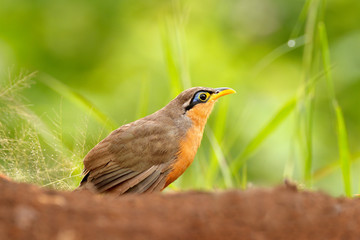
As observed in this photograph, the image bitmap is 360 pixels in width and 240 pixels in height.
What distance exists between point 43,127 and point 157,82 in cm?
415

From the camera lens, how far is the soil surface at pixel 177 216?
7.96ft

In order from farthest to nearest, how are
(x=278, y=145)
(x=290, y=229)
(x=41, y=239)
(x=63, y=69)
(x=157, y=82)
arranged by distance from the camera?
1. (x=63, y=69)
2. (x=157, y=82)
3. (x=278, y=145)
4. (x=290, y=229)
5. (x=41, y=239)

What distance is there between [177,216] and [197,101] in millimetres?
2317

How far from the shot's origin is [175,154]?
4.42 metres

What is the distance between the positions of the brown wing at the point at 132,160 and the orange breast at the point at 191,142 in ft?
0.19

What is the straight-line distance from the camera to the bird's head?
15.8ft

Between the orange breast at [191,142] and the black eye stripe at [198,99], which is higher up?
the black eye stripe at [198,99]

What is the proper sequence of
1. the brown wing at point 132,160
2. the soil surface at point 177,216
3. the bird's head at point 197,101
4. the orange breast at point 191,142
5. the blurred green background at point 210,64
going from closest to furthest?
the soil surface at point 177,216 → the brown wing at point 132,160 → the orange breast at point 191,142 → the bird's head at point 197,101 → the blurred green background at point 210,64

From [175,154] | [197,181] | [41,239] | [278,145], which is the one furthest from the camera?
[278,145]

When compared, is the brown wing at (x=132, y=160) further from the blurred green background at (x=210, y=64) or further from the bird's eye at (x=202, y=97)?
the blurred green background at (x=210, y=64)

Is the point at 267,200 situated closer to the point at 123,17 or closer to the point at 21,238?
the point at 21,238

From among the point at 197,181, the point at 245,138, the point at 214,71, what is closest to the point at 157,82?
the point at 214,71

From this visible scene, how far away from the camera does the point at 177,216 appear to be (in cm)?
260

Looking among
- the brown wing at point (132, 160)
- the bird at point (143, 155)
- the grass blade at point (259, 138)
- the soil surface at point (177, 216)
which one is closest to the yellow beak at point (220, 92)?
the bird at point (143, 155)
